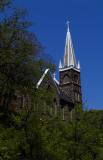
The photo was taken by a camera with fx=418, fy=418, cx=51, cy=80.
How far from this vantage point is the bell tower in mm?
82062

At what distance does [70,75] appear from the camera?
84.4 m

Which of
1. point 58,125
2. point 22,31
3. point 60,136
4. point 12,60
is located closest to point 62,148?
point 60,136

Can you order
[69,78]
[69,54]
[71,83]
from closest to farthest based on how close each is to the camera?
[71,83], [69,78], [69,54]

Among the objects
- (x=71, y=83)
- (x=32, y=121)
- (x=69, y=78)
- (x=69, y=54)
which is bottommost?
(x=32, y=121)

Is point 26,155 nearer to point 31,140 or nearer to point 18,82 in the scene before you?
point 31,140

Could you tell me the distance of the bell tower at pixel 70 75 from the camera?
82062 mm

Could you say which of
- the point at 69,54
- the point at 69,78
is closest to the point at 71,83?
the point at 69,78

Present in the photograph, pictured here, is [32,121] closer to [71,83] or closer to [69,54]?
[71,83]

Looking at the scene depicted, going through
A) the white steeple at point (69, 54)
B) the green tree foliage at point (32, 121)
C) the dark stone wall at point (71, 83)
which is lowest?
the green tree foliage at point (32, 121)

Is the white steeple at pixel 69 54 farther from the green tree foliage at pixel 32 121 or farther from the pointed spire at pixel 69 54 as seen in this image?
the green tree foliage at pixel 32 121

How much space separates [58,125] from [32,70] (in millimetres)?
7501

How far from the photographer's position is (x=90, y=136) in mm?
31906

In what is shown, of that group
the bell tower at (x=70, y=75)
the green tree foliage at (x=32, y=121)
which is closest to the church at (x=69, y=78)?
the bell tower at (x=70, y=75)

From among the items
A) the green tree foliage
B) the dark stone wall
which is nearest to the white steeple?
the dark stone wall
